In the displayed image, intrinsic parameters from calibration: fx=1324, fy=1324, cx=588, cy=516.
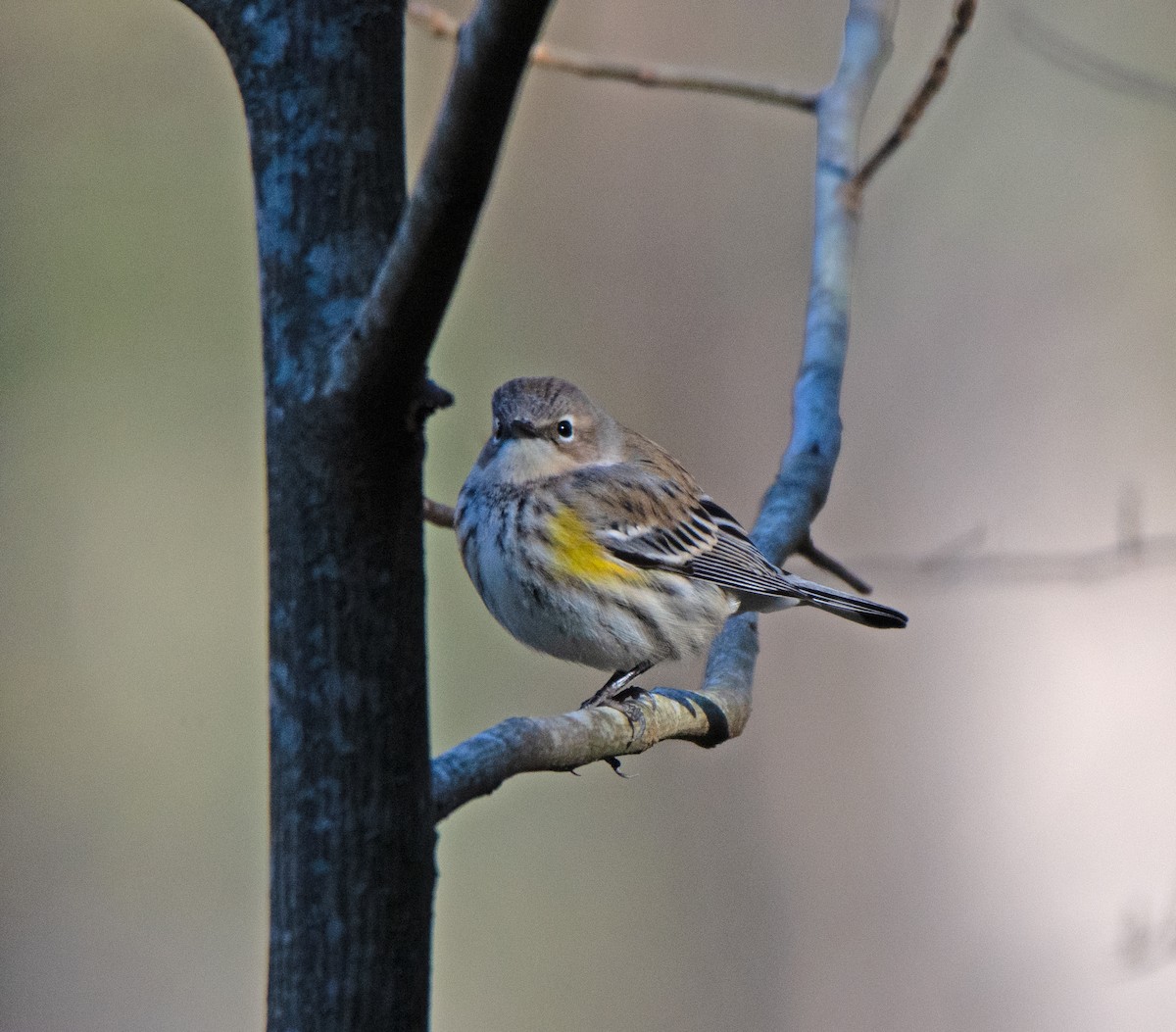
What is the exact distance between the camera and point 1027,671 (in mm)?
5715

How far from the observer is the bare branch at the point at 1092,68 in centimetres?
393

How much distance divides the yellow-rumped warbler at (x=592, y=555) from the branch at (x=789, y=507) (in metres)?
0.23

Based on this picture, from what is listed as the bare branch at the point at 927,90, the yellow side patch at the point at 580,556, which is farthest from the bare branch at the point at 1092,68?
the yellow side patch at the point at 580,556

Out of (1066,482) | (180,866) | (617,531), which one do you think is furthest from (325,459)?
(180,866)

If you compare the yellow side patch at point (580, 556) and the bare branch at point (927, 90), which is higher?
the bare branch at point (927, 90)

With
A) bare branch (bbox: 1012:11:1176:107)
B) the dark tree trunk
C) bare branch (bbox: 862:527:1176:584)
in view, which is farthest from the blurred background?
the dark tree trunk

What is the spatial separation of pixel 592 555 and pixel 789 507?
750mm

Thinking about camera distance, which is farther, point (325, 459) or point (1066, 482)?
point (1066, 482)

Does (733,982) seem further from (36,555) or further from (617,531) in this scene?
(36,555)

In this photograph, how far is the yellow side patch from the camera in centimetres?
349

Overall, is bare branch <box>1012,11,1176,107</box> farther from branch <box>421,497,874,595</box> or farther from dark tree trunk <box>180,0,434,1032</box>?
dark tree trunk <box>180,0,434,1032</box>

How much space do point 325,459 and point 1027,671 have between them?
5009 millimetres

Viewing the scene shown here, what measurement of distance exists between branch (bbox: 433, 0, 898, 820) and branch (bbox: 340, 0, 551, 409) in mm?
465

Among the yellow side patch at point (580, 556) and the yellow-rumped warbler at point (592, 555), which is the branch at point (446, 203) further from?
the yellow side patch at point (580, 556)
